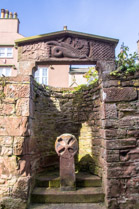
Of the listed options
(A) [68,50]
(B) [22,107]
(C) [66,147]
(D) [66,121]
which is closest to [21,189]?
(C) [66,147]

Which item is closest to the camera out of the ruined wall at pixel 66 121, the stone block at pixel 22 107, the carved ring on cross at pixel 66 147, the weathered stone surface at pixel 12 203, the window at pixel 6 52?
the weathered stone surface at pixel 12 203

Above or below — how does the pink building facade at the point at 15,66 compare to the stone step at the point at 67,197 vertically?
above

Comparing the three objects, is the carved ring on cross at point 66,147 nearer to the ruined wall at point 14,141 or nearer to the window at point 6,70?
the ruined wall at point 14,141

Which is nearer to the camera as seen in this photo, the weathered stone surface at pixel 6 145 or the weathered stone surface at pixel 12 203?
the weathered stone surface at pixel 12 203

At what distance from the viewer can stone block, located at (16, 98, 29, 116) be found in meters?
3.49

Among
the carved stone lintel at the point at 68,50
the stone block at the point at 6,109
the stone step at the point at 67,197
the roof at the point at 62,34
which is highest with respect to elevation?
the roof at the point at 62,34

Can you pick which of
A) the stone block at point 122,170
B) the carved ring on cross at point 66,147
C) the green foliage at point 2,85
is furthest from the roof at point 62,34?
the stone block at point 122,170

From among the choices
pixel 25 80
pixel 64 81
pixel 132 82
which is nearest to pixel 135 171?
pixel 132 82

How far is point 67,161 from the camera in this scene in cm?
382

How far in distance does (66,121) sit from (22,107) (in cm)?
209

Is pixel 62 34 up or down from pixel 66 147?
up

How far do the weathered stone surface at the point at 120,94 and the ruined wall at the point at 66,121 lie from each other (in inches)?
22.7

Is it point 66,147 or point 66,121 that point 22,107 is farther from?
point 66,121

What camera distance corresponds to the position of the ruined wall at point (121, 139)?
3273 millimetres
